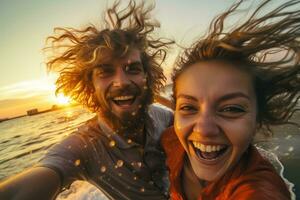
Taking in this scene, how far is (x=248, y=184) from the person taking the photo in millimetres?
1897

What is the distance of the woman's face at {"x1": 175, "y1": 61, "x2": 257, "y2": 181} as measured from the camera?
2.13 m

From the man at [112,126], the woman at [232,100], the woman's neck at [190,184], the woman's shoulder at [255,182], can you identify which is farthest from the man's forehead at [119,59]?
the woman's shoulder at [255,182]

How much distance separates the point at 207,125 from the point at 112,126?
1.57 m

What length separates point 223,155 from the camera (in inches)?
87.5

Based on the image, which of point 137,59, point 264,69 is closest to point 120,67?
point 137,59

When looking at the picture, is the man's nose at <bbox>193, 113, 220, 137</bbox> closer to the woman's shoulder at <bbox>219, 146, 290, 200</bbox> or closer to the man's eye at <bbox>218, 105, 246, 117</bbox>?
the man's eye at <bbox>218, 105, 246, 117</bbox>

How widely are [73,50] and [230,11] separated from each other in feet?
8.11

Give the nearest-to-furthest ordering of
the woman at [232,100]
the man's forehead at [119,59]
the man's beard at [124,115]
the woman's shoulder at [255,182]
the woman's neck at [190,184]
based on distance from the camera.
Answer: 1. the woman's shoulder at [255,182]
2. the woman at [232,100]
3. the woman's neck at [190,184]
4. the man's beard at [124,115]
5. the man's forehead at [119,59]

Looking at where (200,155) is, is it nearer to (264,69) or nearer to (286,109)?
(264,69)

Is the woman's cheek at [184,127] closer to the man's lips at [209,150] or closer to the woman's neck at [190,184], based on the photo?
the man's lips at [209,150]

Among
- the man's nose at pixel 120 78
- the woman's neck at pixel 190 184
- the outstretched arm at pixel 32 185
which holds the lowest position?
the woman's neck at pixel 190 184

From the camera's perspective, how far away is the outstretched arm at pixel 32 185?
2.15 m

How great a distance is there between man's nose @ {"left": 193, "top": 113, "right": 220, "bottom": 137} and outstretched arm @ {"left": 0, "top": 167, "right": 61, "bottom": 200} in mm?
1311

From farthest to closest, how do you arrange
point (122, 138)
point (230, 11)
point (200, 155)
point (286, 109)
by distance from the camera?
point (122, 138) → point (286, 109) → point (230, 11) → point (200, 155)
